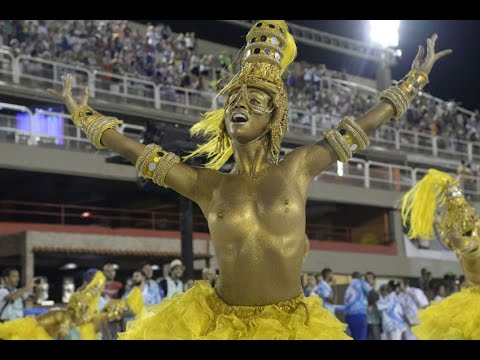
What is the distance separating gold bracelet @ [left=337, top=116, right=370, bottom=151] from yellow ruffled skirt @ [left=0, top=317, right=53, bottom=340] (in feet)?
9.60

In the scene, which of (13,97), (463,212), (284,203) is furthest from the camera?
(13,97)

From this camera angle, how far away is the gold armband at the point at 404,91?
12.2 ft

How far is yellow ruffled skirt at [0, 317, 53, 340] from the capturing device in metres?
5.53

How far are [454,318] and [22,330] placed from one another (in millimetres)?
2822

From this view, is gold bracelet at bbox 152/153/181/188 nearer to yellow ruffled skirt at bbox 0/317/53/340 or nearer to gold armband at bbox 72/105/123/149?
gold armband at bbox 72/105/123/149

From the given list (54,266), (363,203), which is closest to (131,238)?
(54,266)

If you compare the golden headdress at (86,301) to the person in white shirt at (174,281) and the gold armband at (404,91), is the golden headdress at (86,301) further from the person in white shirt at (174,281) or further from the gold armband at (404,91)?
the gold armband at (404,91)

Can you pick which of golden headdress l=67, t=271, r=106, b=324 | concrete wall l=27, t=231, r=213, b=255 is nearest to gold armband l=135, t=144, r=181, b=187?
golden headdress l=67, t=271, r=106, b=324

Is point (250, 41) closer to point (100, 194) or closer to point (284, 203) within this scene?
point (284, 203)

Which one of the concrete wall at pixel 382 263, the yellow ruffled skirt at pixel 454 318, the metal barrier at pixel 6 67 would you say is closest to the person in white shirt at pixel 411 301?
the concrete wall at pixel 382 263

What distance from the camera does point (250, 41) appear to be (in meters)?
3.67

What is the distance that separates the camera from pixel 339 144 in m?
3.56
